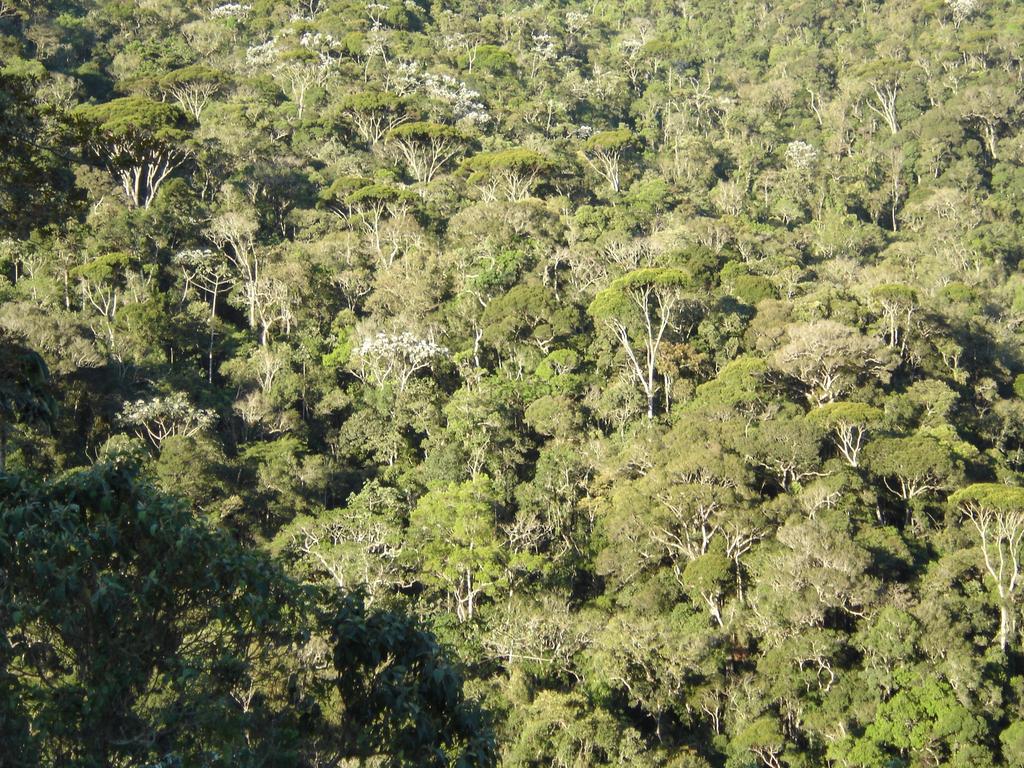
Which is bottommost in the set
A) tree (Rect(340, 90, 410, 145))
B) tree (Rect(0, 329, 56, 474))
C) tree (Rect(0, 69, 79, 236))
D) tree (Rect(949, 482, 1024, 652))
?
tree (Rect(949, 482, 1024, 652))

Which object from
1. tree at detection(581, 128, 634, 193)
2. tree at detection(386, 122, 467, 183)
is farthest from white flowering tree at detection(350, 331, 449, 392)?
tree at detection(581, 128, 634, 193)

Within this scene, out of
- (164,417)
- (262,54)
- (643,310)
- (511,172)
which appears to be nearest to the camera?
(164,417)

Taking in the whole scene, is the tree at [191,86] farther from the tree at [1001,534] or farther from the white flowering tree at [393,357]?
the tree at [1001,534]

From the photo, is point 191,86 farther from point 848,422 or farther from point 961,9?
point 961,9

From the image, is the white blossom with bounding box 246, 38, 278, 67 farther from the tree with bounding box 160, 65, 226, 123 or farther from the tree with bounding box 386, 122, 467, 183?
the tree with bounding box 386, 122, 467, 183

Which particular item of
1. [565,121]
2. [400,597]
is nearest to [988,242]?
[565,121]

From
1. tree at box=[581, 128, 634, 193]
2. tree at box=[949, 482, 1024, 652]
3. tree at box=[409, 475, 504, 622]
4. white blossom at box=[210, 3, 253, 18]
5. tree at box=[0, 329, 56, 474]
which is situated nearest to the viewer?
tree at box=[0, 329, 56, 474]

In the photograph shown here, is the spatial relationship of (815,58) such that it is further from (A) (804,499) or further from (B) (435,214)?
(A) (804,499)

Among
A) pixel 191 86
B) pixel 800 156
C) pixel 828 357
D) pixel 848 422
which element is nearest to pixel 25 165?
pixel 848 422
